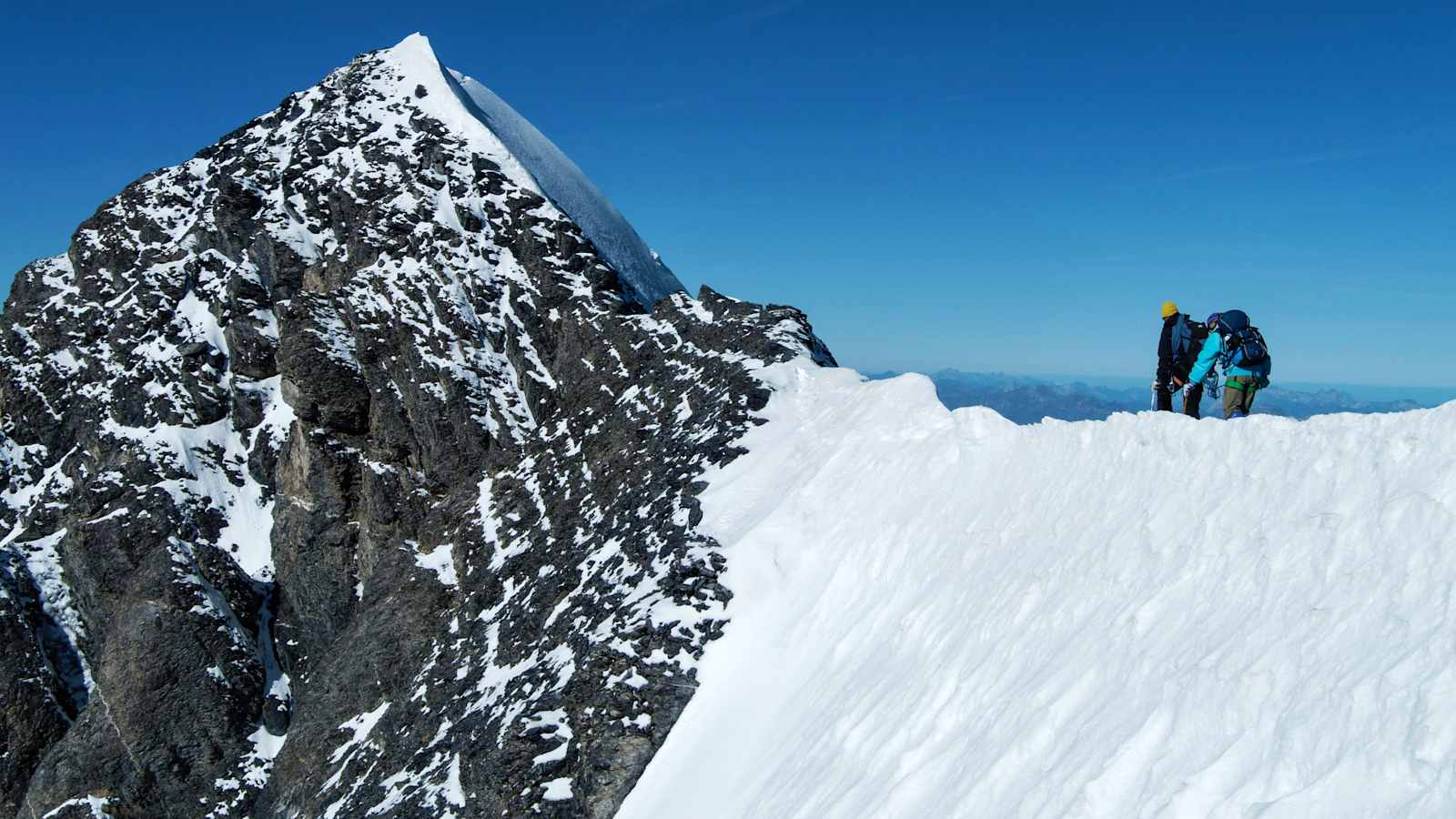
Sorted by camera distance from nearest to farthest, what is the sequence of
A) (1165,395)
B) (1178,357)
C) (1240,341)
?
(1240,341) → (1178,357) → (1165,395)

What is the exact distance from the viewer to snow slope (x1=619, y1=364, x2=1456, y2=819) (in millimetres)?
7152

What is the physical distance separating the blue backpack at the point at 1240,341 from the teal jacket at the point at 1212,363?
6 cm

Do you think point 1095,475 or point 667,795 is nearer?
point 1095,475

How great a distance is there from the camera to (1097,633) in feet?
34.8

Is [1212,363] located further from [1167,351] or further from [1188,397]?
[1167,351]

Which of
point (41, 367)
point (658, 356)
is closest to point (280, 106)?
point (41, 367)

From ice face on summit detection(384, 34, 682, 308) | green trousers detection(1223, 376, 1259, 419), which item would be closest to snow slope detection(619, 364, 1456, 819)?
green trousers detection(1223, 376, 1259, 419)

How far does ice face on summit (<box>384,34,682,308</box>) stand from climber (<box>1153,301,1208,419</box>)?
31.9 m

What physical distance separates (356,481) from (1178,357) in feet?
121

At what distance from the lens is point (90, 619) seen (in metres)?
45.7

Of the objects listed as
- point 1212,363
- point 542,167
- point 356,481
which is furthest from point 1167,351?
point 542,167

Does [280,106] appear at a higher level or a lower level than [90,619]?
higher

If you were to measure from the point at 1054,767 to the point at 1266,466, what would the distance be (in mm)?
4745

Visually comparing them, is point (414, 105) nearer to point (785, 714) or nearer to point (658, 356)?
point (658, 356)
